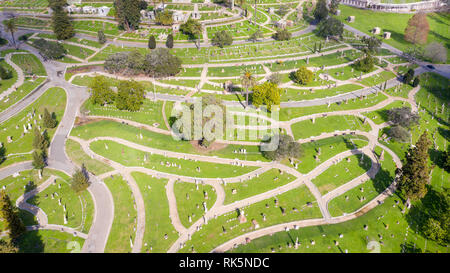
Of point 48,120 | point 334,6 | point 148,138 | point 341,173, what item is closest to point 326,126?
point 341,173

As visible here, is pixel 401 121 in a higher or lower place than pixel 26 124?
higher

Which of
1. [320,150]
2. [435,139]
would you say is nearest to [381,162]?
[320,150]

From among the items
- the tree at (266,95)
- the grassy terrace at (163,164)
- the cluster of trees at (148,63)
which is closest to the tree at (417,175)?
the grassy terrace at (163,164)

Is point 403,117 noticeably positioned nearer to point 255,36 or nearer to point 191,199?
point 191,199

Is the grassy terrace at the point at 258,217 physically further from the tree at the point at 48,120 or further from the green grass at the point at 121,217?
the tree at the point at 48,120

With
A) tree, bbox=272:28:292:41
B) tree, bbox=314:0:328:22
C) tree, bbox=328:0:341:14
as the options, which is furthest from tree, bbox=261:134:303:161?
tree, bbox=328:0:341:14
